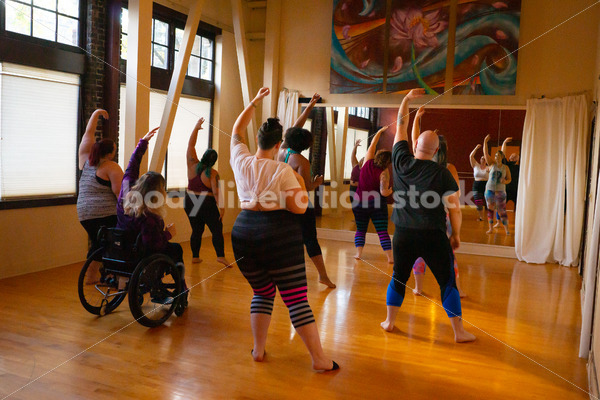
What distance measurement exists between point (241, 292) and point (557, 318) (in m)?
2.56

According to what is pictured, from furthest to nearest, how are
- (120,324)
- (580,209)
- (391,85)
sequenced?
(391,85), (580,209), (120,324)

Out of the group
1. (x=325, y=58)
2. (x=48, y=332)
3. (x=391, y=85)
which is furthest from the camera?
(x=325, y=58)

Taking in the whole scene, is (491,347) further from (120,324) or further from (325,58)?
(325,58)

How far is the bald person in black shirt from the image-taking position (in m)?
3.43

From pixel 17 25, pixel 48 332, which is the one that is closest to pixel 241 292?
pixel 48 332

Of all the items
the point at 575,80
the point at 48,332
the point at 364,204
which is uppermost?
the point at 575,80

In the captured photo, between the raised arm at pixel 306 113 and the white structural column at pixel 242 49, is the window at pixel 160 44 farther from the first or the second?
the raised arm at pixel 306 113

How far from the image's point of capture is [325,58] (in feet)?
26.5

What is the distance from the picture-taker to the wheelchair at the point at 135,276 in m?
3.60

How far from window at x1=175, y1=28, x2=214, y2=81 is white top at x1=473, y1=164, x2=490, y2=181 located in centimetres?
391

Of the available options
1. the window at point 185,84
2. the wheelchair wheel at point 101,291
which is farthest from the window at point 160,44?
the wheelchair wheel at point 101,291

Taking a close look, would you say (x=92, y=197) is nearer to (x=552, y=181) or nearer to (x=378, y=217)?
(x=378, y=217)

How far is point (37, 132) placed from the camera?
5301mm

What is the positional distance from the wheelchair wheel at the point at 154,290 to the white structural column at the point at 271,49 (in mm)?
4623
